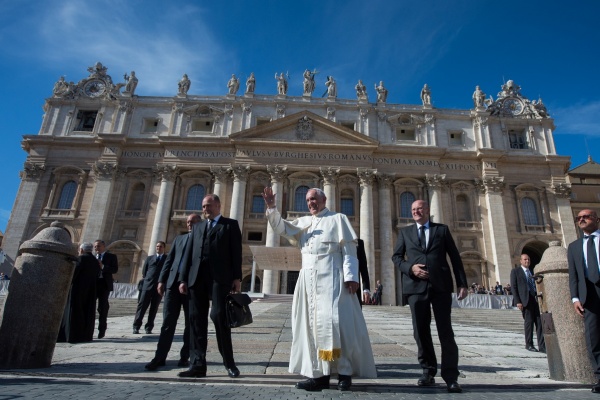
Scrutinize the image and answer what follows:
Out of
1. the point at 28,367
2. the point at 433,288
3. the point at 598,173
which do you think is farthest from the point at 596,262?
the point at 598,173

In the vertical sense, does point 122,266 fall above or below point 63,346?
above

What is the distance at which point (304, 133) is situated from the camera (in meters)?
30.3

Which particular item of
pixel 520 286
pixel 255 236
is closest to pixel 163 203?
pixel 255 236

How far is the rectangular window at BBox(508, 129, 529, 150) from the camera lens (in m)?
32.1

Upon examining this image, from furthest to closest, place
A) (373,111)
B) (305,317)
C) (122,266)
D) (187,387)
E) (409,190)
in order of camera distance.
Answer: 1. (373,111)
2. (409,190)
3. (122,266)
4. (305,317)
5. (187,387)

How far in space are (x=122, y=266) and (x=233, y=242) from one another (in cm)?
2611

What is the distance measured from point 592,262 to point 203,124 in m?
31.0

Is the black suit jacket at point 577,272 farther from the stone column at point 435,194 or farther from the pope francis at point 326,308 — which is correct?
the stone column at point 435,194

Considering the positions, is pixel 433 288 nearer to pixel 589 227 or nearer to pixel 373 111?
pixel 589 227

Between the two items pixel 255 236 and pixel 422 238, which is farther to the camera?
pixel 255 236

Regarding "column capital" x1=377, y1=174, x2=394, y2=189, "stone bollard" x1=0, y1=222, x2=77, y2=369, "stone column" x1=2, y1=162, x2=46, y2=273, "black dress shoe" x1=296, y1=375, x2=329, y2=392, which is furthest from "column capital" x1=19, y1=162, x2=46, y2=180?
"black dress shoe" x1=296, y1=375, x2=329, y2=392

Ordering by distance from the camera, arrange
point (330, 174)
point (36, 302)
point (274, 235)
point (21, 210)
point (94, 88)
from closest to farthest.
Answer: point (36, 302) < point (274, 235) < point (21, 210) < point (330, 174) < point (94, 88)

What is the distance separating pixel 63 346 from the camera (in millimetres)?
6180

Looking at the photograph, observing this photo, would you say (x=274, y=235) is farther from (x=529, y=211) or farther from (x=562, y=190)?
(x=562, y=190)
